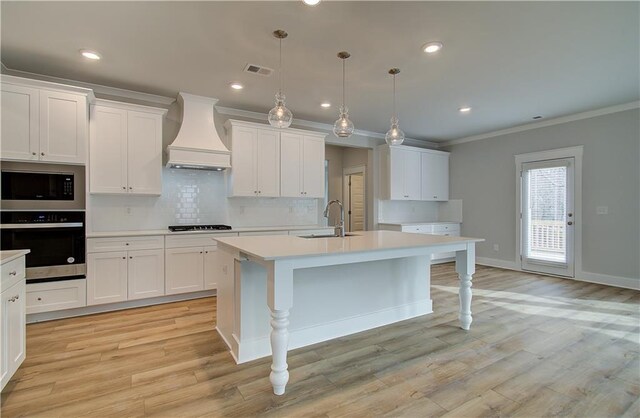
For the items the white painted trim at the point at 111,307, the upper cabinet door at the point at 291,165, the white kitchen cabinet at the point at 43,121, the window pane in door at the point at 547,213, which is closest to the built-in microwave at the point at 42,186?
the white kitchen cabinet at the point at 43,121

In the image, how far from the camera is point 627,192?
445 centimetres

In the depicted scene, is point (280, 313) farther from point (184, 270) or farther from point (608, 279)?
point (608, 279)

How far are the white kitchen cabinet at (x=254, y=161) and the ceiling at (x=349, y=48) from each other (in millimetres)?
438

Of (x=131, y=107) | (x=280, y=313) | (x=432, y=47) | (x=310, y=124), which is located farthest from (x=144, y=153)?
(x=432, y=47)

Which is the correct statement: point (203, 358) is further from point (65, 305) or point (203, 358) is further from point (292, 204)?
point (292, 204)

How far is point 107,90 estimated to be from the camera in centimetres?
381

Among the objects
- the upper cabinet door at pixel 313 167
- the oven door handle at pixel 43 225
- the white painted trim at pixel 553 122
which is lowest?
the oven door handle at pixel 43 225

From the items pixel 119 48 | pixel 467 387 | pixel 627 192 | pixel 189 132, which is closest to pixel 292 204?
pixel 189 132

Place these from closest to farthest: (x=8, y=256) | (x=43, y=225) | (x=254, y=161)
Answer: (x=8, y=256) < (x=43, y=225) < (x=254, y=161)

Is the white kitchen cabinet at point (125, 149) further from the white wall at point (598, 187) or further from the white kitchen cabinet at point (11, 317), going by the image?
the white wall at point (598, 187)

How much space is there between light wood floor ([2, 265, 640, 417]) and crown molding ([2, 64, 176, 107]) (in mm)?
2594

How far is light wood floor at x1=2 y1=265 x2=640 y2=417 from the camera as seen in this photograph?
1865mm

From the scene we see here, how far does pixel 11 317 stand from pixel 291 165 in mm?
3498

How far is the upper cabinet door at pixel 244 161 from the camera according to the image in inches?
173
